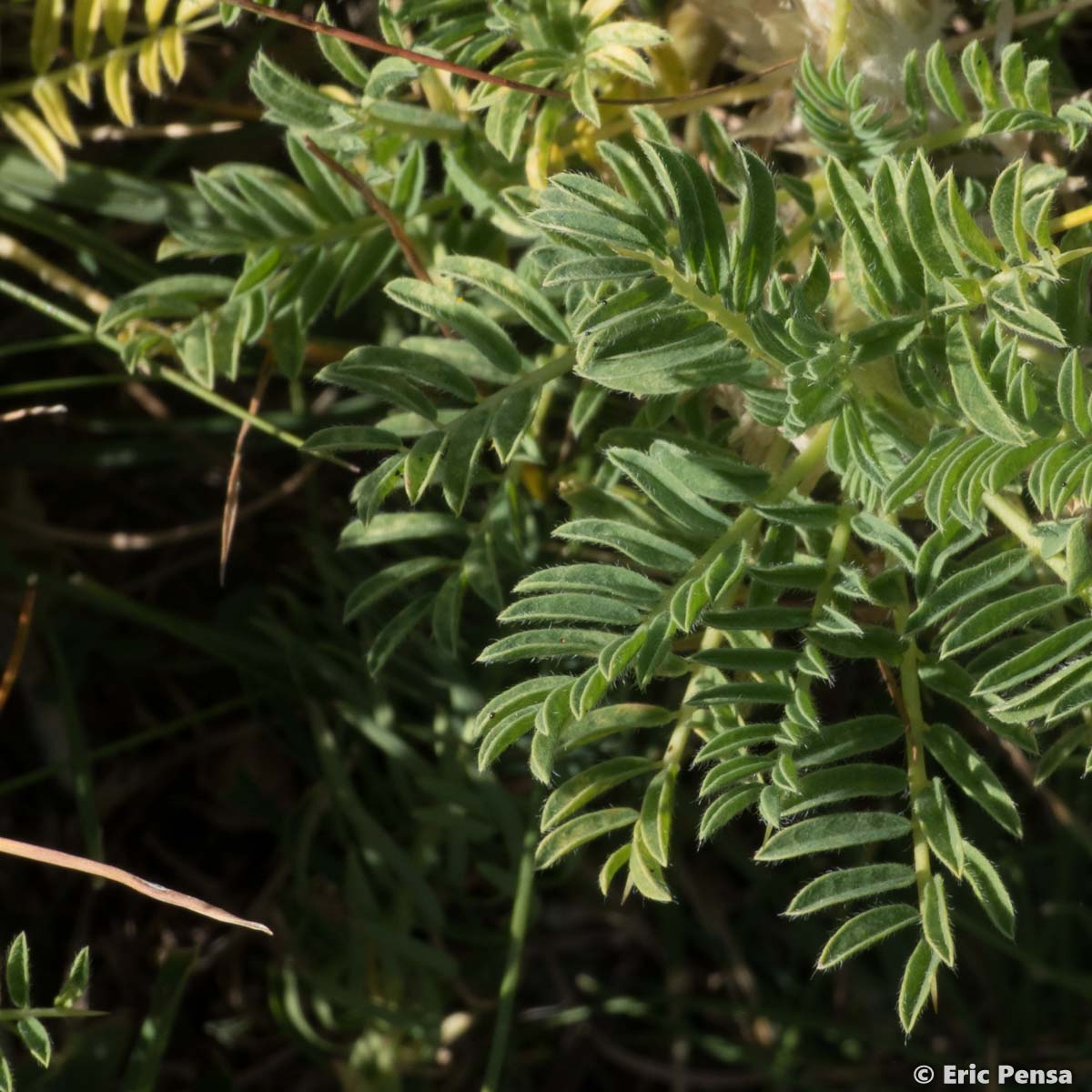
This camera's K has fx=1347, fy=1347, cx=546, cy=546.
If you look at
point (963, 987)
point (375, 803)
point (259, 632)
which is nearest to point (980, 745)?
point (963, 987)

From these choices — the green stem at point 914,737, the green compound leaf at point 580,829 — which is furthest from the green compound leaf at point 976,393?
the green compound leaf at point 580,829

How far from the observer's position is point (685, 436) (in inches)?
52.1

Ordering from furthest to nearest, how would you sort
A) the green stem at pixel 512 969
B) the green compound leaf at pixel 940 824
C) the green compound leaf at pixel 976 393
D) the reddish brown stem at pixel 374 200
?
the green stem at pixel 512 969 → the reddish brown stem at pixel 374 200 → the green compound leaf at pixel 940 824 → the green compound leaf at pixel 976 393

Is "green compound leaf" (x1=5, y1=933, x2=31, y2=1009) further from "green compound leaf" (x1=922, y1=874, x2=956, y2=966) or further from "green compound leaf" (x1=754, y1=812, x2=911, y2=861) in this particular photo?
"green compound leaf" (x1=922, y1=874, x2=956, y2=966)

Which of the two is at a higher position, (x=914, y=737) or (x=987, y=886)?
(x=914, y=737)

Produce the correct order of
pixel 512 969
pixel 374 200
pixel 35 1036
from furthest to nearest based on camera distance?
1. pixel 512 969
2. pixel 374 200
3. pixel 35 1036

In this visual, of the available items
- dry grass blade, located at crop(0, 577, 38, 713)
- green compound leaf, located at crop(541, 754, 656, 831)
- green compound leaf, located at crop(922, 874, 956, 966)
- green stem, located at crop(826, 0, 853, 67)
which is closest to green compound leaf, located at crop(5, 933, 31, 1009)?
dry grass blade, located at crop(0, 577, 38, 713)

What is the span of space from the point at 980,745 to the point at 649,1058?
773 millimetres

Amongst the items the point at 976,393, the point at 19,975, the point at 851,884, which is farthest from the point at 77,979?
the point at 976,393

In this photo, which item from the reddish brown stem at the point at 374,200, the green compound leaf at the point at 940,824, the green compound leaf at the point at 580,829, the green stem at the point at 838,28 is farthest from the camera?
the reddish brown stem at the point at 374,200

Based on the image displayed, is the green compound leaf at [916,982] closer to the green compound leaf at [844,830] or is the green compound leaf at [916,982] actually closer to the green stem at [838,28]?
the green compound leaf at [844,830]

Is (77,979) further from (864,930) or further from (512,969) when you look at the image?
(864,930)

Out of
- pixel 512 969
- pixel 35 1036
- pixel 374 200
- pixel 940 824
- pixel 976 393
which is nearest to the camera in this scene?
pixel 976 393

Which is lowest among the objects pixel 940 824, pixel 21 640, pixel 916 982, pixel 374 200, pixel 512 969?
pixel 512 969
